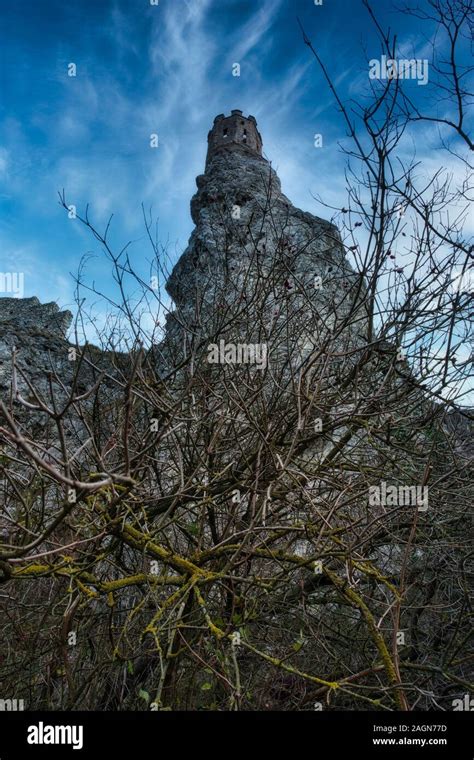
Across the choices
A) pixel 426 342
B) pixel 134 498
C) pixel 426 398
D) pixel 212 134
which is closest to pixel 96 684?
pixel 134 498

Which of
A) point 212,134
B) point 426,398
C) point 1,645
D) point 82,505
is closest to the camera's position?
point 82,505

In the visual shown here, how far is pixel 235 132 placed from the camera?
68.9ft

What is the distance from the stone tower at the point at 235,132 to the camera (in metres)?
20.7

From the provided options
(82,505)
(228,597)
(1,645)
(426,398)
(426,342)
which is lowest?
(1,645)

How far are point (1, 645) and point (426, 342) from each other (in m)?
4.08

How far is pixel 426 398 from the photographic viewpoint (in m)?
3.44

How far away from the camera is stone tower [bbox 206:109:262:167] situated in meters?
20.7

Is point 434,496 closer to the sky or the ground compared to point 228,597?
closer to the sky

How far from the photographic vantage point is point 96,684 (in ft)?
9.33
